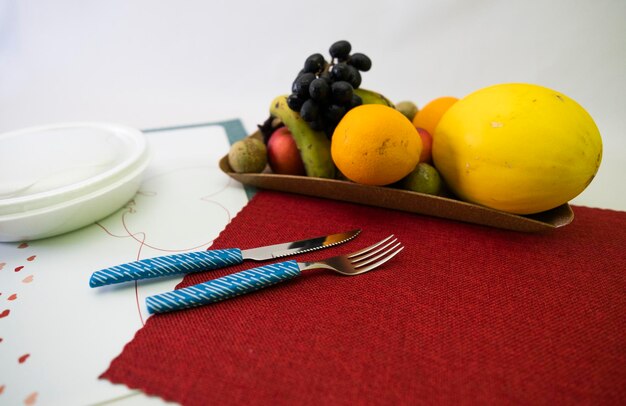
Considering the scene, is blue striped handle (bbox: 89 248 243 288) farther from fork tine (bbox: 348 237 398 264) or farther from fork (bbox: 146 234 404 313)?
fork tine (bbox: 348 237 398 264)

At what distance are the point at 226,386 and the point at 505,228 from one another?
1.76 ft

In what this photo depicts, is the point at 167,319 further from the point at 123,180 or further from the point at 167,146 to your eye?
the point at 167,146

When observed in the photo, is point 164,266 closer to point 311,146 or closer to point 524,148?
point 311,146

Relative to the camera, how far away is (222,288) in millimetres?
477

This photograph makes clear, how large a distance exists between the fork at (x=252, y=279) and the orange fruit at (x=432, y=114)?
A: 35cm

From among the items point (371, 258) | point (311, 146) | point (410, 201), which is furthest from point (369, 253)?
point (311, 146)

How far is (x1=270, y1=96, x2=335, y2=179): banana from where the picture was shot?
73cm

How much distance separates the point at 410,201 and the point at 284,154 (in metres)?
0.29

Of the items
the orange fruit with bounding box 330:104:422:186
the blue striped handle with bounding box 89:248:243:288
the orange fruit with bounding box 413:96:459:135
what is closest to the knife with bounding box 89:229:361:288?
the blue striped handle with bounding box 89:248:243:288

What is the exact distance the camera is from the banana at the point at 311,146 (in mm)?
726

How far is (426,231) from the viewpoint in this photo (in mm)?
648

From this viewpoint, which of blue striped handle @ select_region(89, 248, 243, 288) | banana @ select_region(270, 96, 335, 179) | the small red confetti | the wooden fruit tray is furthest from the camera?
banana @ select_region(270, 96, 335, 179)

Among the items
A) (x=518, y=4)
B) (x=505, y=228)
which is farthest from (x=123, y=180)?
(x=518, y=4)

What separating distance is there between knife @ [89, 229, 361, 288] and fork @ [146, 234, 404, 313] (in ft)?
0.15
